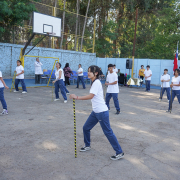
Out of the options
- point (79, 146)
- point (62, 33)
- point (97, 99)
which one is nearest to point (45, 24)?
point (62, 33)

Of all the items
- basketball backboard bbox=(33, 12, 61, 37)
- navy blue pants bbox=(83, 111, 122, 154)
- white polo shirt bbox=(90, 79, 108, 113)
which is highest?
basketball backboard bbox=(33, 12, 61, 37)

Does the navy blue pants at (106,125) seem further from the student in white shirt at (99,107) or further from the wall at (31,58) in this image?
the wall at (31,58)

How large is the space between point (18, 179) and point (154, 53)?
25997mm

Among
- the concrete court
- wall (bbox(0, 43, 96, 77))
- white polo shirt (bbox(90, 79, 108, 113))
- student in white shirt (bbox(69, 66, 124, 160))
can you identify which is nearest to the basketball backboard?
wall (bbox(0, 43, 96, 77))

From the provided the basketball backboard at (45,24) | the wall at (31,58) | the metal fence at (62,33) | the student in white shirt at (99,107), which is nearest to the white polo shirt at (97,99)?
the student in white shirt at (99,107)

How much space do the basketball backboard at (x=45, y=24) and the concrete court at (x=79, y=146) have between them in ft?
25.1

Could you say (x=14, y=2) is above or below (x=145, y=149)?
above

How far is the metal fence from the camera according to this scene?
18.6 m

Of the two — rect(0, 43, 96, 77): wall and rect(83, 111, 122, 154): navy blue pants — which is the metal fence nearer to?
Result: rect(0, 43, 96, 77): wall

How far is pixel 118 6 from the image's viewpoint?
29719mm

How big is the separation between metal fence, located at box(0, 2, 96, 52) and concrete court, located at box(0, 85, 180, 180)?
1282 cm

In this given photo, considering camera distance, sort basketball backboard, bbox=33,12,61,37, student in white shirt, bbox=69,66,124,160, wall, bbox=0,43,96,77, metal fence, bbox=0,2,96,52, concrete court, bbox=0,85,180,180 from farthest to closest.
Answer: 1. metal fence, bbox=0,2,96,52
2. wall, bbox=0,43,96,77
3. basketball backboard, bbox=33,12,61,37
4. student in white shirt, bbox=69,66,124,160
5. concrete court, bbox=0,85,180,180

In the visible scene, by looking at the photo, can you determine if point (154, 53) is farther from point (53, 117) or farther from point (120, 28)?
point (53, 117)

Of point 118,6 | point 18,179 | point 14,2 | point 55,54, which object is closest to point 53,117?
point 18,179
